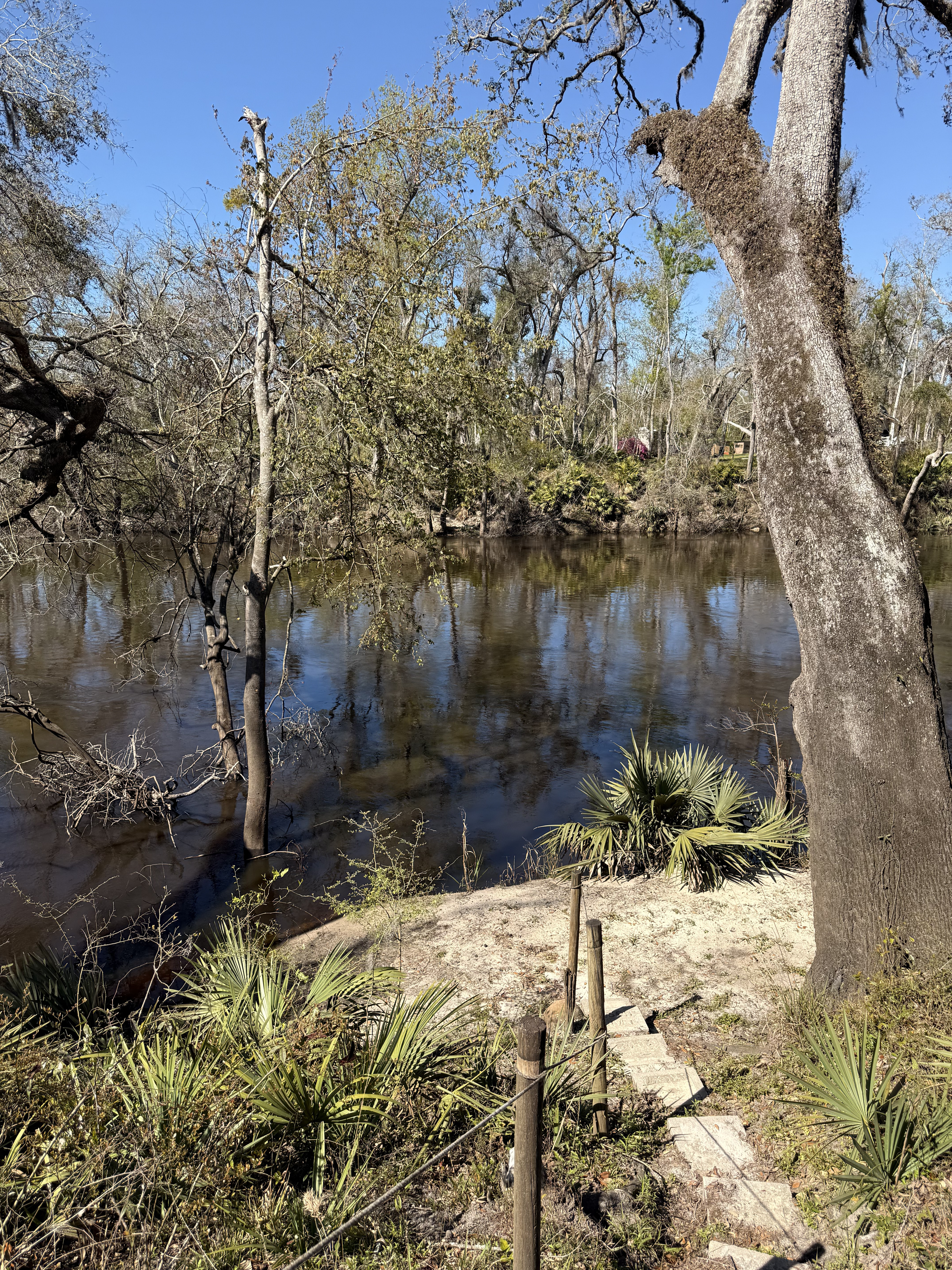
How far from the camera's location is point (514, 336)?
155ft

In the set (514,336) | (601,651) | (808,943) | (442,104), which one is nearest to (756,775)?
(808,943)

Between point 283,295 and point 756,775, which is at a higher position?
point 283,295

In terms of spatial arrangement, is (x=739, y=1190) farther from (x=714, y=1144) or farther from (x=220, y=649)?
(x=220, y=649)

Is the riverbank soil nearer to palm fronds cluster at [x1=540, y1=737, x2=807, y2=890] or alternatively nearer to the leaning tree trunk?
palm fronds cluster at [x1=540, y1=737, x2=807, y2=890]

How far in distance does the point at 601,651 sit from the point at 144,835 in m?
12.9

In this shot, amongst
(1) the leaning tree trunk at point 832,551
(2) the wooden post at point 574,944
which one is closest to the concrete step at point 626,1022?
(2) the wooden post at point 574,944

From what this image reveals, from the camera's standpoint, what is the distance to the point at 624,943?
6.95 meters

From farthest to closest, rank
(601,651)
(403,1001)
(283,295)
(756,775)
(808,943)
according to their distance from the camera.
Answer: (601,651), (756,775), (283,295), (808,943), (403,1001)

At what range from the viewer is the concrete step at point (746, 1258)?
11.4 ft

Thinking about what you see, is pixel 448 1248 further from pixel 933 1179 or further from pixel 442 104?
pixel 442 104

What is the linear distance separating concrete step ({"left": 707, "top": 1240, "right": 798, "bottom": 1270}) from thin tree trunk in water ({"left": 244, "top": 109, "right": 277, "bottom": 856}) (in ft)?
24.3

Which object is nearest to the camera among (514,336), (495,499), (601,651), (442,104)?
(442,104)

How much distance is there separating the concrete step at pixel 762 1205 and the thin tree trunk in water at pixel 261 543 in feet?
23.6

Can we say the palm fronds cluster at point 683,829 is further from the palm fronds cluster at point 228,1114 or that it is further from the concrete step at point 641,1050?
the palm fronds cluster at point 228,1114
